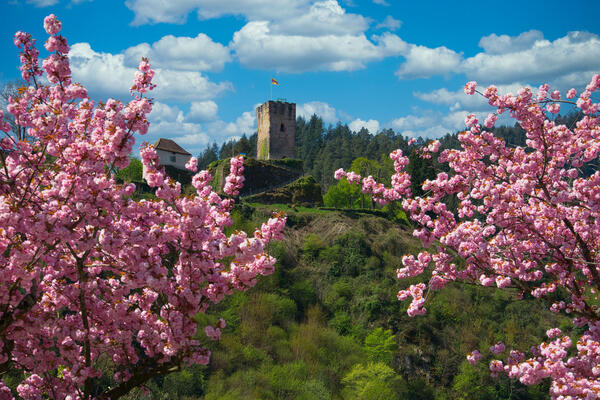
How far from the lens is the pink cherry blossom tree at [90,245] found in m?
4.63

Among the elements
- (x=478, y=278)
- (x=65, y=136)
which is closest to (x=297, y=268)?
(x=478, y=278)

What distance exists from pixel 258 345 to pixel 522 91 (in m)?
17.0

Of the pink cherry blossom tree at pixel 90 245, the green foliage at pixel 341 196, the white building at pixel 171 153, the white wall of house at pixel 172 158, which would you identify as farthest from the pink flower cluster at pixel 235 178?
the green foliage at pixel 341 196

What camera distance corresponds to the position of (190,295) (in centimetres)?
504

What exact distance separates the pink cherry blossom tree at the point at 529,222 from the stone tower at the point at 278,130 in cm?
3902

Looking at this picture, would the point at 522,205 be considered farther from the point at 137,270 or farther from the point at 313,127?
the point at 313,127

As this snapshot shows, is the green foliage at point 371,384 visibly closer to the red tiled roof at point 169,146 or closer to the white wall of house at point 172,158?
the white wall of house at point 172,158

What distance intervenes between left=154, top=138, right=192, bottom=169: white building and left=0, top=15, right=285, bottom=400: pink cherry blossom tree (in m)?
33.6

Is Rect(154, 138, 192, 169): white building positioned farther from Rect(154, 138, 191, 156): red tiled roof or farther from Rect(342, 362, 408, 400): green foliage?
Rect(342, 362, 408, 400): green foliage

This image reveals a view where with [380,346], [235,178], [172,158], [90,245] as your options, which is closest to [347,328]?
[380,346]

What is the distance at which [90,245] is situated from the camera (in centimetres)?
458

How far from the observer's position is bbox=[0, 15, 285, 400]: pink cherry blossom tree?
15.2 ft

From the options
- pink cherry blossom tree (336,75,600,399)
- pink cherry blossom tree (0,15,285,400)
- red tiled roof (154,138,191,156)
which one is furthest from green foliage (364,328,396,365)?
red tiled roof (154,138,191,156)

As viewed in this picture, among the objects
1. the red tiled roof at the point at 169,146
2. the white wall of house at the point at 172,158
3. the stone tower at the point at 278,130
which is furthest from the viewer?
the stone tower at the point at 278,130
